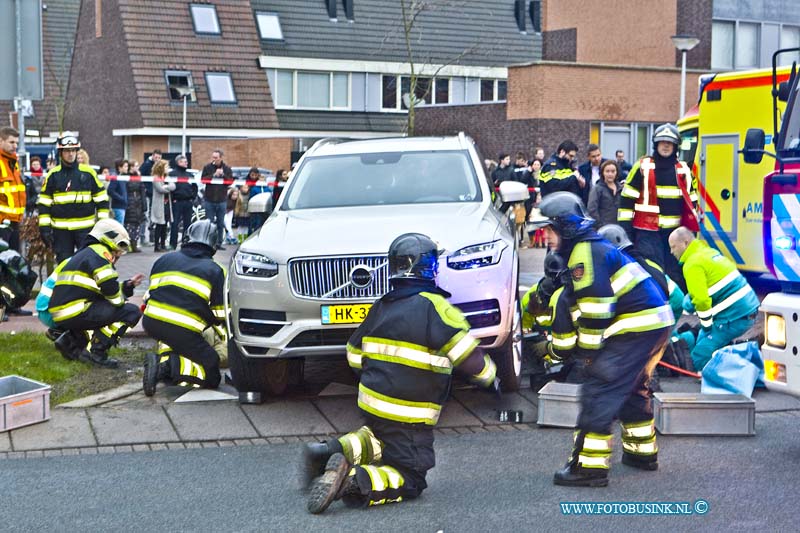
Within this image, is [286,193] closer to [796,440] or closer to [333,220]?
[333,220]

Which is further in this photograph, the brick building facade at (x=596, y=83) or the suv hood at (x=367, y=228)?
the brick building facade at (x=596, y=83)

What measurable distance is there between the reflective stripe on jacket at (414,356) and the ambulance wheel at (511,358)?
7.44 ft

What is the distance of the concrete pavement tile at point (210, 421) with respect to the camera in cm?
829

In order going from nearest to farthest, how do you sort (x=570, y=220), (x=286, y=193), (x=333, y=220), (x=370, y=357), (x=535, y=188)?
(x=370, y=357) → (x=570, y=220) → (x=333, y=220) → (x=286, y=193) → (x=535, y=188)

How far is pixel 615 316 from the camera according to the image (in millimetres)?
7059

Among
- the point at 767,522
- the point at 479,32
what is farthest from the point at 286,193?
the point at 479,32

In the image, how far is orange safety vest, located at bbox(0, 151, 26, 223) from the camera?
12977 mm

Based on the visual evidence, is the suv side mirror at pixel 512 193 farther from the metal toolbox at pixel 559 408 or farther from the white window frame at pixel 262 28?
the white window frame at pixel 262 28

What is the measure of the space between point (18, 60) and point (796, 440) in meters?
6.88

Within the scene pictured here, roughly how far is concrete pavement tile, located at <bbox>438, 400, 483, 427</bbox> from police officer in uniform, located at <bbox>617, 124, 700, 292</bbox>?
4181mm

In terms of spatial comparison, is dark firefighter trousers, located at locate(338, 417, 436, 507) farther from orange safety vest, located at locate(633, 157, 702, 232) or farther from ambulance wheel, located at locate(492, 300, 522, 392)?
orange safety vest, located at locate(633, 157, 702, 232)

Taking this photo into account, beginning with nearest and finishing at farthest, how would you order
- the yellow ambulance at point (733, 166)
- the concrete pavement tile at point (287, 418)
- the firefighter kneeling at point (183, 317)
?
the concrete pavement tile at point (287, 418) < the firefighter kneeling at point (183, 317) < the yellow ambulance at point (733, 166)

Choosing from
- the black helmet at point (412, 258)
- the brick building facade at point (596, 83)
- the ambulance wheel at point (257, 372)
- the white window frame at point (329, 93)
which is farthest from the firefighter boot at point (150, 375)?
Result: the white window frame at point (329, 93)

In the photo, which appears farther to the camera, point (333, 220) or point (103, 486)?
point (333, 220)
